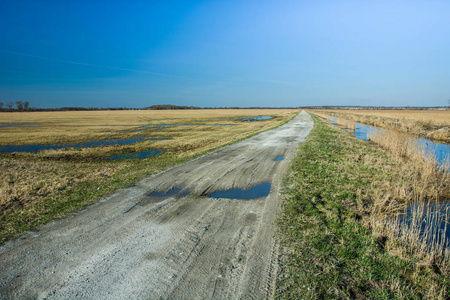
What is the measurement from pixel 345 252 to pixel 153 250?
3857 mm

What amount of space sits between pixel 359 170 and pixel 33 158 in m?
20.5

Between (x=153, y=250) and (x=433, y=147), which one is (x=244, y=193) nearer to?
(x=153, y=250)

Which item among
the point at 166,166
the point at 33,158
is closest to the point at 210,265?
the point at 166,166

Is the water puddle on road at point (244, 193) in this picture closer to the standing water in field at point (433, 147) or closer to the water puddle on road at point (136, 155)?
the standing water in field at point (433, 147)

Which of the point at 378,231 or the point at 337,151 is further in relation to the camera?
the point at 337,151

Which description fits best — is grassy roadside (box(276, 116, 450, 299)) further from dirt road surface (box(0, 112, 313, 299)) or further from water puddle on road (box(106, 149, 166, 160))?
water puddle on road (box(106, 149, 166, 160))

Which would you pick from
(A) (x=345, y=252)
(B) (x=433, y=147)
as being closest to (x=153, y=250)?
(A) (x=345, y=252)

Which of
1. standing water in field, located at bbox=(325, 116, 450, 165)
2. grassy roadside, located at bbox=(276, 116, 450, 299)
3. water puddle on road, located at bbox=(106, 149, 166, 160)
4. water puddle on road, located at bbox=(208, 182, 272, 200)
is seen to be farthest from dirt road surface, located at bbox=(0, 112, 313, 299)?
standing water in field, located at bbox=(325, 116, 450, 165)

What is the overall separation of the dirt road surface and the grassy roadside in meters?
0.46

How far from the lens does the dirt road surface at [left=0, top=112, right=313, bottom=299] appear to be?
146 inches

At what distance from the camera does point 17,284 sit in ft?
12.6

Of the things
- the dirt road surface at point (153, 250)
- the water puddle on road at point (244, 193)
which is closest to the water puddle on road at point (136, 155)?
the dirt road surface at point (153, 250)

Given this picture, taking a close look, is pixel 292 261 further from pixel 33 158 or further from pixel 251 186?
pixel 33 158

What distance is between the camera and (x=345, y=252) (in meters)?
4.61
